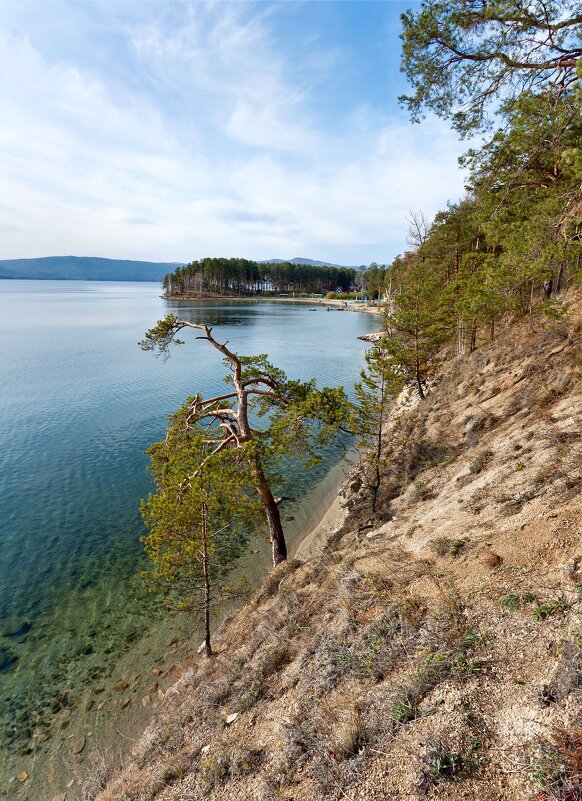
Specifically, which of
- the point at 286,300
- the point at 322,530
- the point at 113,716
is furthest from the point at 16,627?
the point at 286,300

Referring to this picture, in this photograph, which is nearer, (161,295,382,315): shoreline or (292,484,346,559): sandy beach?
(292,484,346,559): sandy beach

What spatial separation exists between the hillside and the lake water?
3856mm

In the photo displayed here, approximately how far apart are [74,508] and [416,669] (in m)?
19.6

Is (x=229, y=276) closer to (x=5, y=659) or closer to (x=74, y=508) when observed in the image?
(x=74, y=508)

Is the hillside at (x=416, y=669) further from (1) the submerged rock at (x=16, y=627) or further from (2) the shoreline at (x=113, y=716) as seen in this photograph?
(1) the submerged rock at (x=16, y=627)

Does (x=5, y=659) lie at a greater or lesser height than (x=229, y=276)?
lesser

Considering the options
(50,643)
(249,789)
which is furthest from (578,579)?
(50,643)

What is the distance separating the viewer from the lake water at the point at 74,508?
12039 mm

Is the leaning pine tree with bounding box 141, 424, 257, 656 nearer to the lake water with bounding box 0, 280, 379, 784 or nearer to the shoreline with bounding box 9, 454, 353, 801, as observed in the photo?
the shoreline with bounding box 9, 454, 353, 801

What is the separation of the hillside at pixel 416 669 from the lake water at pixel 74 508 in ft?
12.7

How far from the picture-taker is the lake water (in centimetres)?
1204

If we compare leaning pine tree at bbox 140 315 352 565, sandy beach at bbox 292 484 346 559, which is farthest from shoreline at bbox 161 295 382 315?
leaning pine tree at bbox 140 315 352 565

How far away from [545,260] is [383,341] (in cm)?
731

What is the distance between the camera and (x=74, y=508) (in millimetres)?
19891
